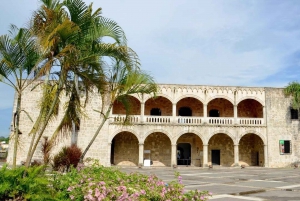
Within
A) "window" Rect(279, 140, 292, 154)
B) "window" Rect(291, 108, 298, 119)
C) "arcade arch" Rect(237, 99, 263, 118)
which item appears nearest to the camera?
"window" Rect(279, 140, 292, 154)

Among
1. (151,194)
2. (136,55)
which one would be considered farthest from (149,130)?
(151,194)

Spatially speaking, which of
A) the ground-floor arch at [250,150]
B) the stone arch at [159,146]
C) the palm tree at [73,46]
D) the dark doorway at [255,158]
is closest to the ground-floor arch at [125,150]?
the stone arch at [159,146]

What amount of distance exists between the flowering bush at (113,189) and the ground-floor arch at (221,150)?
21.6m

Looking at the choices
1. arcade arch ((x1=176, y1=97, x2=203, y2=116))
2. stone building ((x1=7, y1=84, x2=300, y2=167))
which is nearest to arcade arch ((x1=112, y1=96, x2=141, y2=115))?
stone building ((x1=7, y1=84, x2=300, y2=167))

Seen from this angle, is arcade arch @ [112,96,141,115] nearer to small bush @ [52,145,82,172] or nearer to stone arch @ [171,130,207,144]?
stone arch @ [171,130,207,144]

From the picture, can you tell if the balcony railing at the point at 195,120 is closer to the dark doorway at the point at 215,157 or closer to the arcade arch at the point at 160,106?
the arcade arch at the point at 160,106

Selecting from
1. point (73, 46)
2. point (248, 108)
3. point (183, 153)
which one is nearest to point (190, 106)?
point (183, 153)

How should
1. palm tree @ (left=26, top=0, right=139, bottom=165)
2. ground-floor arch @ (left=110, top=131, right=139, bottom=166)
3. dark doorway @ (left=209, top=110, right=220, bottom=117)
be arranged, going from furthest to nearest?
1. dark doorway @ (left=209, top=110, right=220, bottom=117)
2. ground-floor arch @ (left=110, top=131, right=139, bottom=166)
3. palm tree @ (left=26, top=0, right=139, bottom=165)

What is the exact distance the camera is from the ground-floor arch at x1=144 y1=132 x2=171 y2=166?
2520 cm

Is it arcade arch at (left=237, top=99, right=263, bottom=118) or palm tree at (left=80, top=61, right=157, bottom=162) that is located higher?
arcade arch at (left=237, top=99, right=263, bottom=118)

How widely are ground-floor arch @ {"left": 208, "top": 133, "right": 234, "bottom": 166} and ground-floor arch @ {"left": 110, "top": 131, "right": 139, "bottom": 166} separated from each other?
253 inches

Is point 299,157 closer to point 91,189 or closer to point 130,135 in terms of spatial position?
point 130,135

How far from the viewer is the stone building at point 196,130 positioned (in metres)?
23.1

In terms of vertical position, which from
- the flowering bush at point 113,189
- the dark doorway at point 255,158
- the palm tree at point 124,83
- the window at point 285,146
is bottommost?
the dark doorway at point 255,158
